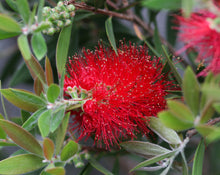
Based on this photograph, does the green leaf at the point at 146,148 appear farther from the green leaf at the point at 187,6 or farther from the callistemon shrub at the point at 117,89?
the green leaf at the point at 187,6

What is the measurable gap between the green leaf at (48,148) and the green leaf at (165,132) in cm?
28

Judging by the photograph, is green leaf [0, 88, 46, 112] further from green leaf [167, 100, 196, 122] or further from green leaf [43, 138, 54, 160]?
green leaf [167, 100, 196, 122]

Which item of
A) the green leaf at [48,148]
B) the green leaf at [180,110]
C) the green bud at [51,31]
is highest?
the green bud at [51,31]

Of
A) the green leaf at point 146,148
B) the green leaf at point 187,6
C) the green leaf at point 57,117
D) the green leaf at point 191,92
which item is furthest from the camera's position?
the green leaf at point 146,148

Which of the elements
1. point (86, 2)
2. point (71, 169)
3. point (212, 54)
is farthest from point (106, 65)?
point (71, 169)

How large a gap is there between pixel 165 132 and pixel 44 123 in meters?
0.32

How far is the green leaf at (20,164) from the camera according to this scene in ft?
2.60

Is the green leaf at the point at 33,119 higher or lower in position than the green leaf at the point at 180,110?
lower

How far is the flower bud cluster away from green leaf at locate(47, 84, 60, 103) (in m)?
0.16

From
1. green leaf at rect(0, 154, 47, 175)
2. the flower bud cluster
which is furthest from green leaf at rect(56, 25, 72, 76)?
green leaf at rect(0, 154, 47, 175)

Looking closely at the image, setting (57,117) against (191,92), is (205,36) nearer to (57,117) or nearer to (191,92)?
(191,92)

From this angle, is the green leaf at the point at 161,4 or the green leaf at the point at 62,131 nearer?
the green leaf at the point at 161,4

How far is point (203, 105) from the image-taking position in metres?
0.64

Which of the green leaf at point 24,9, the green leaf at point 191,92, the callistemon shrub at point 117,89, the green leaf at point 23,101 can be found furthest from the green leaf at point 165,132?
the green leaf at point 24,9
